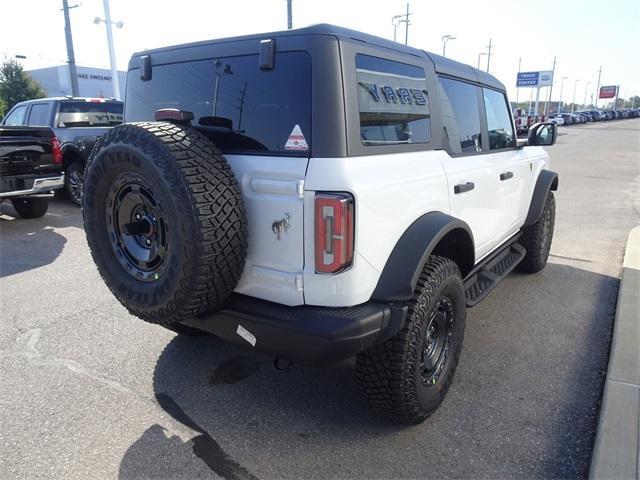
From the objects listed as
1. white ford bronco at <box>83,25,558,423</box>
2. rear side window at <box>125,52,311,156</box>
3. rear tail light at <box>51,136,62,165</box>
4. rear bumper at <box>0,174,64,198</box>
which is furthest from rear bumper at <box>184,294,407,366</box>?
rear tail light at <box>51,136,62,165</box>

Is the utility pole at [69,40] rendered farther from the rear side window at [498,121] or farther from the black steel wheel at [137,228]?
the black steel wheel at [137,228]

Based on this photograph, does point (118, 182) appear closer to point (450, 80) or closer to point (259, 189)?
point (259, 189)

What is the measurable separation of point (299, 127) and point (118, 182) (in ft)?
3.11

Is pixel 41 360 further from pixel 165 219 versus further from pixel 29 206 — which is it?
pixel 29 206

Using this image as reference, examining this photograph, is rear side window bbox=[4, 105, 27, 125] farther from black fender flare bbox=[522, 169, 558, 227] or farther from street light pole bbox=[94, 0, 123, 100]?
street light pole bbox=[94, 0, 123, 100]

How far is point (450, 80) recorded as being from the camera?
3.22 metres

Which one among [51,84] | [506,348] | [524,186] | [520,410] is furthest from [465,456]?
[51,84]

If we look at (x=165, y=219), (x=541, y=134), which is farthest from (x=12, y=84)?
(x=165, y=219)

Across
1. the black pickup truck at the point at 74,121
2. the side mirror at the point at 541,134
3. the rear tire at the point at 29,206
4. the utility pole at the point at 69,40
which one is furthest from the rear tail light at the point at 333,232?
the utility pole at the point at 69,40

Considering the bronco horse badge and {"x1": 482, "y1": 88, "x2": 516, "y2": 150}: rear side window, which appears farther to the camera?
{"x1": 482, "y1": 88, "x2": 516, "y2": 150}: rear side window

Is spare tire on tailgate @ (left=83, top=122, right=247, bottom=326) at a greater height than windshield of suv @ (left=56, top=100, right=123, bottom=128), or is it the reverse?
windshield of suv @ (left=56, top=100, right=123, bottom=128)

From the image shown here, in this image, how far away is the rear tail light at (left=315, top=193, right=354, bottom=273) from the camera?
2053mm

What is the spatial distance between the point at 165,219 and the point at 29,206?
6972mm

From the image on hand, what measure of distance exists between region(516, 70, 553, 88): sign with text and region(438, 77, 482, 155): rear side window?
63628mm
